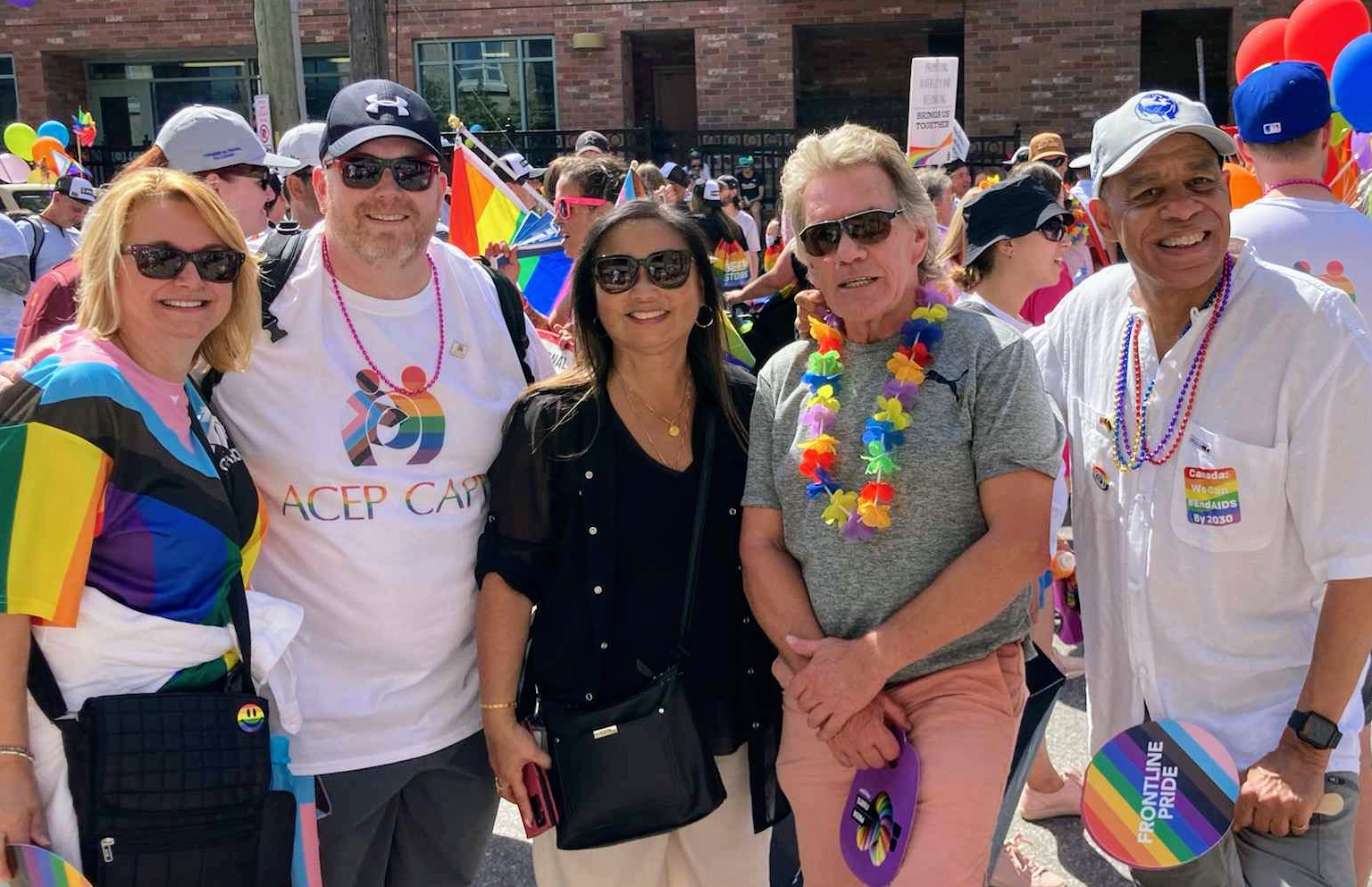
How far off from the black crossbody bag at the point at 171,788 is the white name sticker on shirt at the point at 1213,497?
189 centimetres

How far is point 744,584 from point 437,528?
0.71m

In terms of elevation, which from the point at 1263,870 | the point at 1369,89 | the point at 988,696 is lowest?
the point at 1263,870

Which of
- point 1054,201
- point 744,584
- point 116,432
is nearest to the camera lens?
point 116,432

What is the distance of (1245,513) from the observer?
221cm

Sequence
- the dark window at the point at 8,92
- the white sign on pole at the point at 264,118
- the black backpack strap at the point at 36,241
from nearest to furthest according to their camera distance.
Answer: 1. the black backpack strap at the point at 36,241
2. the white sign on pole at the point at 264,118
3. the dark window at the point at 8,92

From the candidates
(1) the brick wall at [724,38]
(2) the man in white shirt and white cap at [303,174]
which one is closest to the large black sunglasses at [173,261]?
(2) the man in white shirt and white cap at [303,174]

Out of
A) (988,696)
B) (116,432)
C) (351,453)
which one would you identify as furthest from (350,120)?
(988,696)

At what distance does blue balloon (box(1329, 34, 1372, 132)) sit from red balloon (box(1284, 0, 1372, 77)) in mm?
653

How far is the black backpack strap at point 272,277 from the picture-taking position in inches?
105

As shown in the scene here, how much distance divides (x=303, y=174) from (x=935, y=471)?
473 cm

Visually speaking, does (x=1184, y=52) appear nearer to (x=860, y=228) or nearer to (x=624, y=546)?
(x=860, y=228)

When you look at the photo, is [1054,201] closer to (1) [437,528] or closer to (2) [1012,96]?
(1) [437,528]

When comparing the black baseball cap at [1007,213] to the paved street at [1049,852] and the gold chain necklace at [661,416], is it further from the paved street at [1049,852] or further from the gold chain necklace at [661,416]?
the paved street at [1049,852]

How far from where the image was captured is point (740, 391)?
283cm
